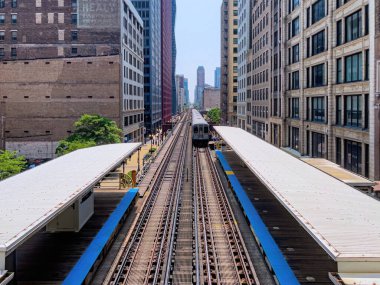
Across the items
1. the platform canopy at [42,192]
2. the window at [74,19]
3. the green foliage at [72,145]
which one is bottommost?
the green foliage at [72,145]

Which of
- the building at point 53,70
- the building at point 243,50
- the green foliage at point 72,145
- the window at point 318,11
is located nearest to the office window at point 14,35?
the building at point 53,70

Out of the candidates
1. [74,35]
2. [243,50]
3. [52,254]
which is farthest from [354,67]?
[243,50]

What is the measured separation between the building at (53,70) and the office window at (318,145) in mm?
35624

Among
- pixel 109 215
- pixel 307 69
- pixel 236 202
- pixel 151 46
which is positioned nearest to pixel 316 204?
pixel 109 215

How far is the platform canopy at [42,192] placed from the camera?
43.1 ft

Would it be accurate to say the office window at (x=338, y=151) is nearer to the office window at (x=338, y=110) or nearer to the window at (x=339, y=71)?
the office window at (x=338, y=110)

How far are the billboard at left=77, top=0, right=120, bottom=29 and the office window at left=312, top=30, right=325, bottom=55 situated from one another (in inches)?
1479

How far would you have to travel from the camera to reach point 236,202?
1304 inches

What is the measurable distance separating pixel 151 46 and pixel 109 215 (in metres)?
106

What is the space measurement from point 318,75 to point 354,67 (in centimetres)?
929

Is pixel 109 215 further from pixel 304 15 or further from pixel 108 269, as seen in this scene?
pixel 304 15

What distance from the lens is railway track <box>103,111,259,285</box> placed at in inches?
741

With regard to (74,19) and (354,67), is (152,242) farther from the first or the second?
(74,19)

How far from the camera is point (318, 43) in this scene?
46.2 m
